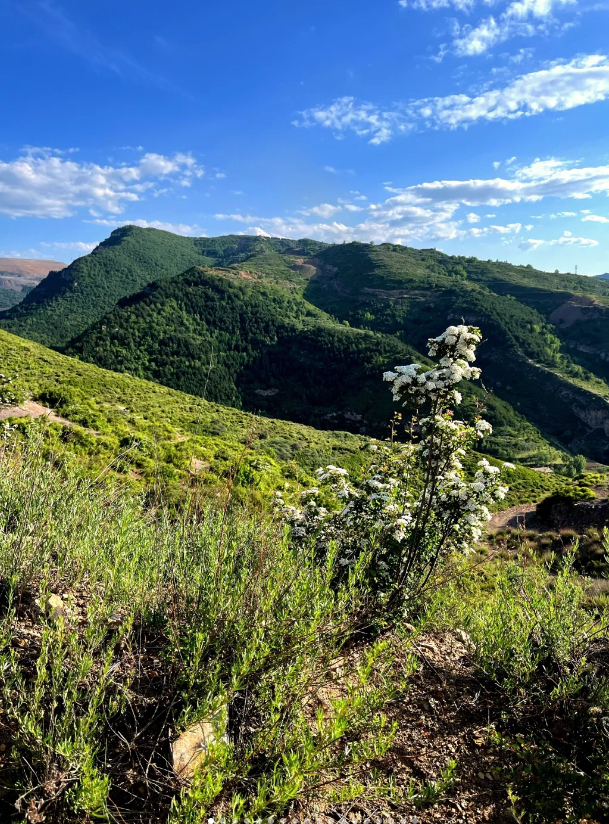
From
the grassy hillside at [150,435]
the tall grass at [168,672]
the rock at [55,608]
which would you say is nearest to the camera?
the tall grass at [168,672]

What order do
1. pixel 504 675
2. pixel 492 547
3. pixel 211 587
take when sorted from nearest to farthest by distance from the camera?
pixel 211 587 → pixel 504 675 → pixel 492 547

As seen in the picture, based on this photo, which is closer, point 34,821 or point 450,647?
point 34,821

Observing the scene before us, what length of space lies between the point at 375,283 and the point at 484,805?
560 feet

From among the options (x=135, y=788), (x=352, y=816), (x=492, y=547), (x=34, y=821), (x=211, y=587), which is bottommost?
(x=492, y=547)

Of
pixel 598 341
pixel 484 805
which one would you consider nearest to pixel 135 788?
pixel 484 805

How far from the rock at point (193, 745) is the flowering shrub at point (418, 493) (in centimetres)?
202

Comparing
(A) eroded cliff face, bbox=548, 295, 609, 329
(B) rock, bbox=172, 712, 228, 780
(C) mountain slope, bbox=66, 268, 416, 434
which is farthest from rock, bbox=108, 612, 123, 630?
(A) eroded cliff face, bbox=548, 295, 609, 329

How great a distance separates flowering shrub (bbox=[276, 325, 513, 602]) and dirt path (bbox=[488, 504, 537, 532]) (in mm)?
19138

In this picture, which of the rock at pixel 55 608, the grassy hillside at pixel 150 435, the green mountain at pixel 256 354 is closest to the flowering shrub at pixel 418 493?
the grassy hillside at pixel 150 435

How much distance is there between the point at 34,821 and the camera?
1.68 metres

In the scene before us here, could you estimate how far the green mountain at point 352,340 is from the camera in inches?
3226

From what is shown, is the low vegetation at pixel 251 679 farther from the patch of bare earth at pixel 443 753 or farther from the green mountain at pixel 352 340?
the green mountain at pixel 352 340

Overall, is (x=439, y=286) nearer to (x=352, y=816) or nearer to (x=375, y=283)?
(x=375, y=283)

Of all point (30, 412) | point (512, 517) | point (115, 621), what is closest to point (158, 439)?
point (30, 412)
